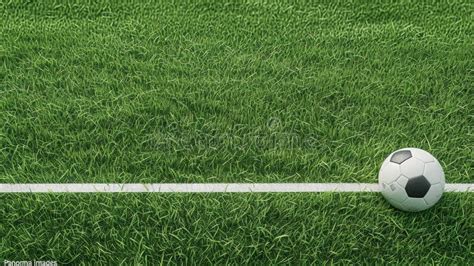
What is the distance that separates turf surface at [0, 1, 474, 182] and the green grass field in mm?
12

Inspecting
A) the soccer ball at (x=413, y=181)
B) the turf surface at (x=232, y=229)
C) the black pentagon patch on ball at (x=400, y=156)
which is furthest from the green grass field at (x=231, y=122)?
the black pentagon patch on ball at (x=400, y=156)

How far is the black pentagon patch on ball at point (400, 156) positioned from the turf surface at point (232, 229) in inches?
10.3

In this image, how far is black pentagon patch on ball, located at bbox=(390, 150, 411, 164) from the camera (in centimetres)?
292

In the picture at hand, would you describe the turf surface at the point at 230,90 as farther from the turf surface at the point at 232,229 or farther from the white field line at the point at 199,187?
the turf surface at the point at 232,229

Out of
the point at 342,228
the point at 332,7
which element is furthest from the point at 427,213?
the point at 332,7

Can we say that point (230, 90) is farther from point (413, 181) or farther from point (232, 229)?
point (413, 181)

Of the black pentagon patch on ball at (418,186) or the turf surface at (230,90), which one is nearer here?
the black pentagon patch on ball at (418,186)

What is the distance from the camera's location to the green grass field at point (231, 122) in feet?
9.49

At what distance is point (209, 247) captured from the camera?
9.33 feet

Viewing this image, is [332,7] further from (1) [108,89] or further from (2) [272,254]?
(2) [272,254]

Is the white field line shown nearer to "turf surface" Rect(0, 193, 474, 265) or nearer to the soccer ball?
"turf surface" Rect(0, 193, 474, 265)

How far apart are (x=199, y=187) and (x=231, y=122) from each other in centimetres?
56

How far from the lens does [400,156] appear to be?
2951 mm

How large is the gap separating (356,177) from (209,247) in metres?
1.02
